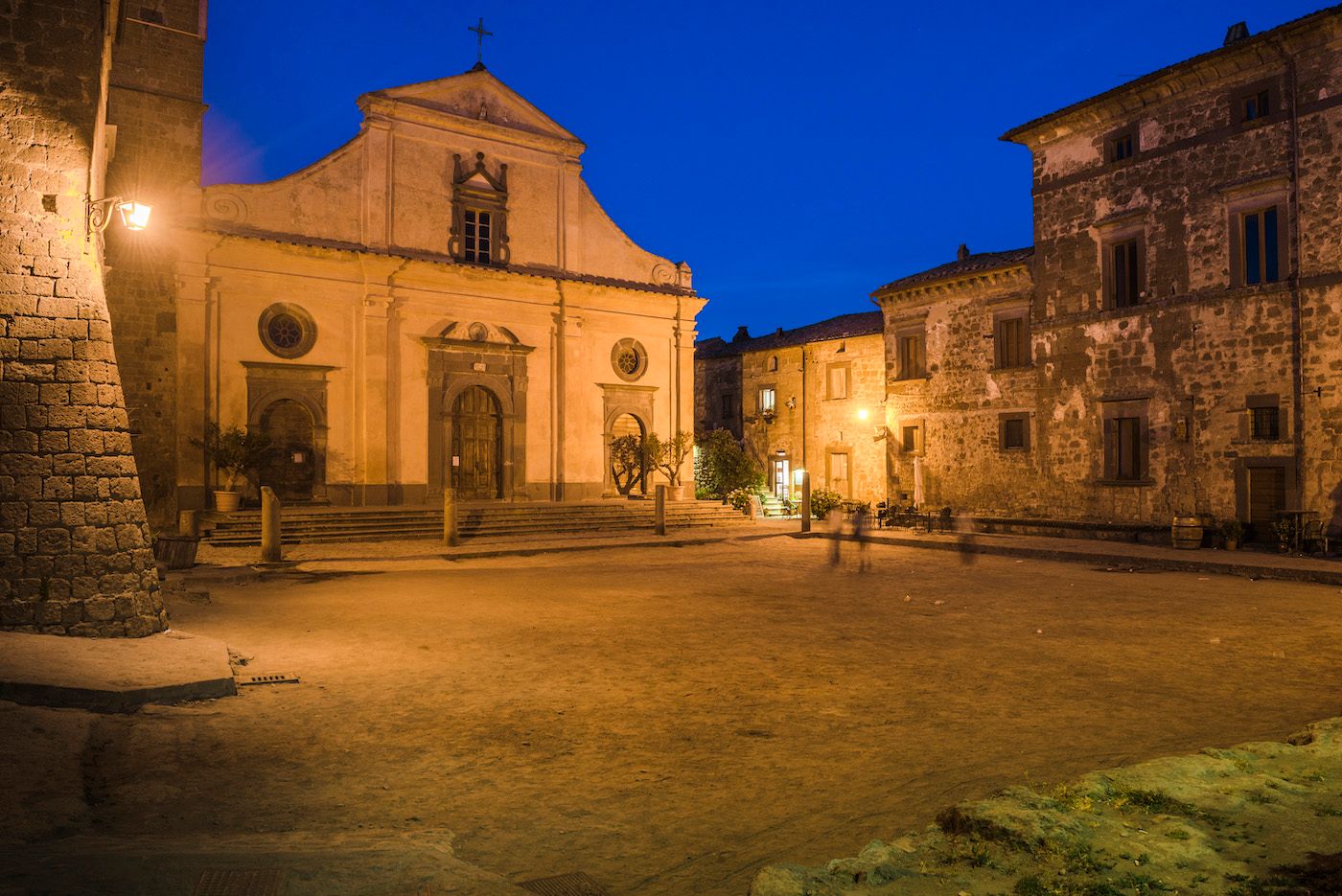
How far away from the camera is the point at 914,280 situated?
27.2 meters

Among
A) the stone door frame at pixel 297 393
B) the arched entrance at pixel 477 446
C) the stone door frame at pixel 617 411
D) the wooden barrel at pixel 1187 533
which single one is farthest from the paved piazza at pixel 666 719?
the stone door frame at pixel 617 411

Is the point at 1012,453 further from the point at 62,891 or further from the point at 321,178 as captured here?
the point at 62,891

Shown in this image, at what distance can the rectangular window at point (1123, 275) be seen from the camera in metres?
21.4

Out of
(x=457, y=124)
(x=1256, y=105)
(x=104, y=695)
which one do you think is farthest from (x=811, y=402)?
(x=104, y=695)

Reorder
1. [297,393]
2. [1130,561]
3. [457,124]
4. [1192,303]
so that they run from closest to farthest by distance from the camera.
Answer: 1. [1130,561]
2. [1192,303]
3. [297,393]
4. [457,124]

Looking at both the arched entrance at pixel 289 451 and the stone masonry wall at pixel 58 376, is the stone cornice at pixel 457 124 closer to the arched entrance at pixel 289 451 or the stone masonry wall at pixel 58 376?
the arched entrance at pixel 289 451

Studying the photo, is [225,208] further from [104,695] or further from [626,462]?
[104,695]

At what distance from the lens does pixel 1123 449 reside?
2162 cm

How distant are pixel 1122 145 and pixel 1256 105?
10.2 feet

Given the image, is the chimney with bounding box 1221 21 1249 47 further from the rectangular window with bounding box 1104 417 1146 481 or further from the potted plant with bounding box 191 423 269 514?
the potted plant with bounding box 191 423 269 514

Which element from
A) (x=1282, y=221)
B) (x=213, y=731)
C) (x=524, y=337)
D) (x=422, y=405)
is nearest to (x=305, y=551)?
(x=422, y=405)

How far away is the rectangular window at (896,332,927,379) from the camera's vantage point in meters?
27.1

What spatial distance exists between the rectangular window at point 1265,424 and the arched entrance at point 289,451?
68.1 feet

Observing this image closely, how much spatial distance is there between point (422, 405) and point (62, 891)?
2084 centimetres
